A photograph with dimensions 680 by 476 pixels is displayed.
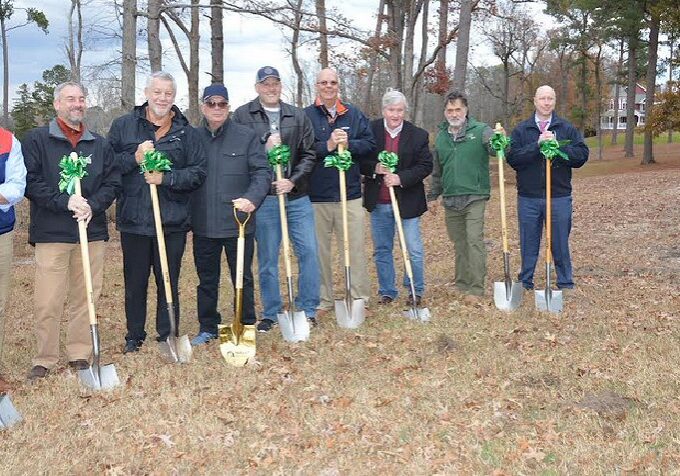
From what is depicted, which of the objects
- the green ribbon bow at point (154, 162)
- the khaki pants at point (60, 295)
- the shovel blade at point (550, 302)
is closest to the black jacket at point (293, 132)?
the green ribbon bow at point (154, 162)

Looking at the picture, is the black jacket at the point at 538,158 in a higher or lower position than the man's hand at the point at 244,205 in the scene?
higher

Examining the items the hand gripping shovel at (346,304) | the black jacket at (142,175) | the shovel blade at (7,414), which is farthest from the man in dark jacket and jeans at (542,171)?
the shovel blade at (7,414)

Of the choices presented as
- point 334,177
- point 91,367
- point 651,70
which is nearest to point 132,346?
point 91,367

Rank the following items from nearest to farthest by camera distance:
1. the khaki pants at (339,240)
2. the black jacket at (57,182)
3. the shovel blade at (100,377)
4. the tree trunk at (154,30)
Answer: the shovel blade at (100,377)
the black jacket at (57,182)
the khaki pants at (339,240)
the tree trunk at (154,30)

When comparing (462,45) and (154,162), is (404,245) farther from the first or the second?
(462,45)

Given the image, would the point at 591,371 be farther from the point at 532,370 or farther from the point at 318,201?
the point at 318,201

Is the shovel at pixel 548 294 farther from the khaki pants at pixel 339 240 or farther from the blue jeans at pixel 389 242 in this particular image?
the khaki pants at pixel 339 240

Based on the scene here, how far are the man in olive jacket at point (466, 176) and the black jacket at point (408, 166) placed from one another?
31cm

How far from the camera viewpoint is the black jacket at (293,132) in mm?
6840

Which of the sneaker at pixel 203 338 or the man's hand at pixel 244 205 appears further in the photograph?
the sneaker at pixel 203 338

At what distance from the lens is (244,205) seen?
618 cm

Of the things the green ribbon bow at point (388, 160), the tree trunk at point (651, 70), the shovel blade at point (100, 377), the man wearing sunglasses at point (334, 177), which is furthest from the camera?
the tree trunk at point (651, 70)

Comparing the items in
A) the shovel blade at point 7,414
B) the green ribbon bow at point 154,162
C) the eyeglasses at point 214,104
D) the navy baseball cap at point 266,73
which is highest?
the navy baseball cap at point 266,73

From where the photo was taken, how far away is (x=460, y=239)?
8.29 meters
